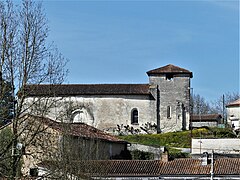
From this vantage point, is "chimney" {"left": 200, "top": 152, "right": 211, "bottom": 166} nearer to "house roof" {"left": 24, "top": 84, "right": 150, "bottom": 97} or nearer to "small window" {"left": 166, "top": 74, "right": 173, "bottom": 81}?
"house roof" {"left": 24, "top": 84, "right": 150, "bottom": 97}

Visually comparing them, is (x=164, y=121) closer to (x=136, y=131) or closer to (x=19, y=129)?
(x=136, y=131)

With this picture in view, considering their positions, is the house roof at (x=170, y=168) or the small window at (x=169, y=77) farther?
the small window at (x=169, y=77)

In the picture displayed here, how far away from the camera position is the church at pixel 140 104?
5406 cm

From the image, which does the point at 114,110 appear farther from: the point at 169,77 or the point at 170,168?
the point at 170,168

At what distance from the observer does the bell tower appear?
54.8m

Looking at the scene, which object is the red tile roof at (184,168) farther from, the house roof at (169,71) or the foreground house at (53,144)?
the house roof at (169,71)

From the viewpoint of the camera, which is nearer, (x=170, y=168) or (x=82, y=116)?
(x=170, y=168)

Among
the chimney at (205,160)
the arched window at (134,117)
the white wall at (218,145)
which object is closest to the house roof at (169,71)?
the arched window at (134,117)

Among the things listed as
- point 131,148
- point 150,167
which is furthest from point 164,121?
point 150,167

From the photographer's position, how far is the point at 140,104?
5466 centimetres

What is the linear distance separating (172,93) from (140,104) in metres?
3.30

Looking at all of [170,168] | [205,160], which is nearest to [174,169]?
[170,168]

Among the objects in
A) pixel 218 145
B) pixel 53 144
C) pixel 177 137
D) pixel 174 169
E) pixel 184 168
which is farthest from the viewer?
pixel 177 137

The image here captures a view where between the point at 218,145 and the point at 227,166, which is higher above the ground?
the point at 218,145
